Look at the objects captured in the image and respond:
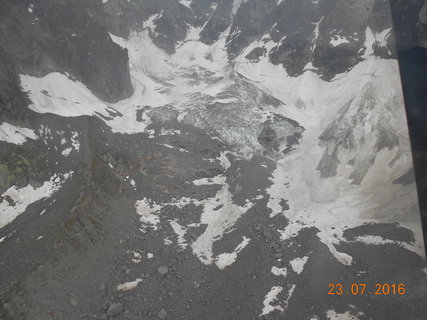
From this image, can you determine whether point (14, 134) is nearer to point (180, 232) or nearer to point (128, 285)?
point (180, 232)

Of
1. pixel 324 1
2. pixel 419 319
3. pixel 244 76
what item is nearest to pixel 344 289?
pixel 419 319

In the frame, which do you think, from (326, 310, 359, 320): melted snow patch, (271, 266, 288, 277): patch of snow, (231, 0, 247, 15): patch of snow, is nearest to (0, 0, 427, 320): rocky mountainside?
(271, 266, 288, 277): patch of snow

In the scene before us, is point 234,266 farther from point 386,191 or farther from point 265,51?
point 265,51

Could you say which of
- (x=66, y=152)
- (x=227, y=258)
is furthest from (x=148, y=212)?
(x=66, y=152)

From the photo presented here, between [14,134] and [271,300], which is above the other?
[271,300]
